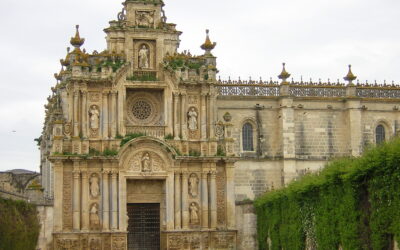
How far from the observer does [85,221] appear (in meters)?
42.2

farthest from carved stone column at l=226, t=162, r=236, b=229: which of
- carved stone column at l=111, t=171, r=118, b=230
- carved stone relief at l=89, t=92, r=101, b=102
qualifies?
carved stone relief at l=89, t=92, r=101, b=102

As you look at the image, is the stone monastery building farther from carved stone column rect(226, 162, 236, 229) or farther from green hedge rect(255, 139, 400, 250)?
green hedge rect(255, 139, 400, 250)

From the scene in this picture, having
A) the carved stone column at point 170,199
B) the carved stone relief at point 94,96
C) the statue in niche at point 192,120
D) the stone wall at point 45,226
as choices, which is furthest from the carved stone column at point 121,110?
the stone wall at point 45,226

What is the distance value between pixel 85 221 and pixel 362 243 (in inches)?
716

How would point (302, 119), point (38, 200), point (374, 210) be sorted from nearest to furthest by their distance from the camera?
point (374, 210) → point (38, 200) → point (302, 119)

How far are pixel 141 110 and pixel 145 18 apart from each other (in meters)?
5.31

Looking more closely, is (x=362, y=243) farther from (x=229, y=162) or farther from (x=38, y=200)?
(x=38, y=200)

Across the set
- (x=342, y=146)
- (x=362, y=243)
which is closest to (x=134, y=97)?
(x=342, y=146)

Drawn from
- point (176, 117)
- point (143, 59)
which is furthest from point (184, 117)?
point (143, 59)

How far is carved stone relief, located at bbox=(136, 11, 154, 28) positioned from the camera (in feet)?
148

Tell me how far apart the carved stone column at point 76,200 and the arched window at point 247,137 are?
34.8 ft

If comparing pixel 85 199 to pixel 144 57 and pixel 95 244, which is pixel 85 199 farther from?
pixel 144 57

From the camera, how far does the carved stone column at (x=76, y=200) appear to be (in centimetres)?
4200

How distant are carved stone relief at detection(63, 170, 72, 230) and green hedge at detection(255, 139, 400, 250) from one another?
10710mm
